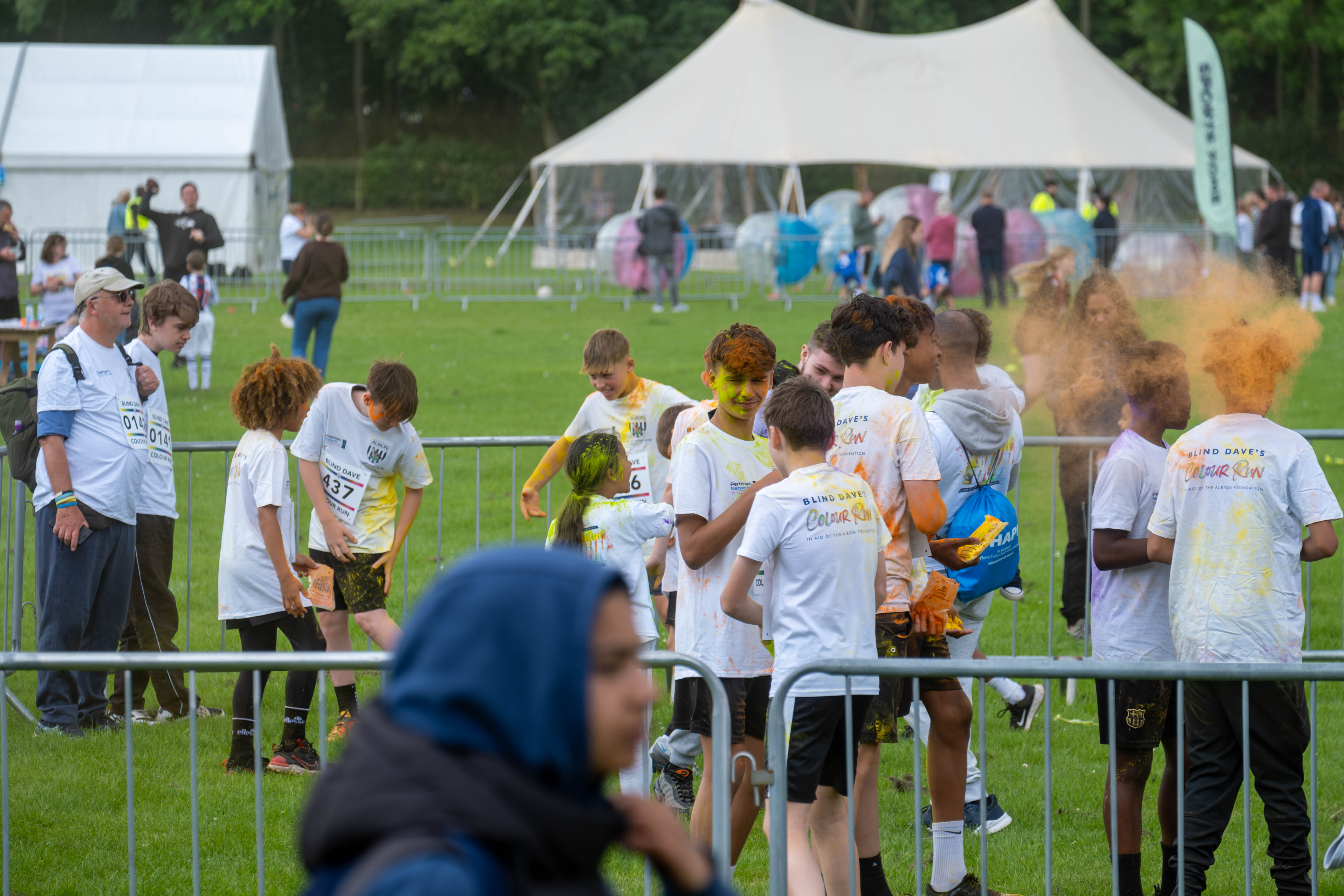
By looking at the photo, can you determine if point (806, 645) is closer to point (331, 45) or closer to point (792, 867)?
point (792, 867)

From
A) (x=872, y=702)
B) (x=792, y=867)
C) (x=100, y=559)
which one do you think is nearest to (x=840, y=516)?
(x=872, y=702)

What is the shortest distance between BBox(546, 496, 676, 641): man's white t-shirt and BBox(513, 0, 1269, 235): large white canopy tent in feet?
Answer: 81.8

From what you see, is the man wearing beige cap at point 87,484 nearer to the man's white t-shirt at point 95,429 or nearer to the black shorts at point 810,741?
the man's white t-shirt at point 95,429

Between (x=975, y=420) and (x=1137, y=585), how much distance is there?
0.75 m

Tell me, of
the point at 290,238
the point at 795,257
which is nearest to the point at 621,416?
the point at 290,238

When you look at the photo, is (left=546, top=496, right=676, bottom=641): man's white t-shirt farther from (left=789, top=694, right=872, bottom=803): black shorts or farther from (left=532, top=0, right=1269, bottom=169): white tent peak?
(left=532, top=0, right=1269, bottom=169): white tent peak

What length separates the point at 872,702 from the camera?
3998mm

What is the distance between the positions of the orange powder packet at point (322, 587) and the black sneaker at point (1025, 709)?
295cm

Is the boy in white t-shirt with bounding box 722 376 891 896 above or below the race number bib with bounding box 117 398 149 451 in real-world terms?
below

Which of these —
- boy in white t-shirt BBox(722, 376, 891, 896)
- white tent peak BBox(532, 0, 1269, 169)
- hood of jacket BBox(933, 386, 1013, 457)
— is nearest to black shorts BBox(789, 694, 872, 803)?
boy in white t-shirt BBox(722, 376, 891, 896)

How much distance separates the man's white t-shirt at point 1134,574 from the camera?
169 inches

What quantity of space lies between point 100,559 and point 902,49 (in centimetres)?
2841

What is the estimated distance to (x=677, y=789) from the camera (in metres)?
5.12

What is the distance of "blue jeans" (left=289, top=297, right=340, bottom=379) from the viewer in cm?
1428
